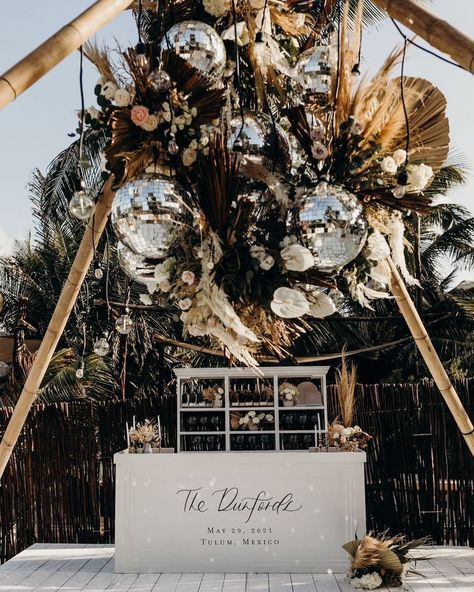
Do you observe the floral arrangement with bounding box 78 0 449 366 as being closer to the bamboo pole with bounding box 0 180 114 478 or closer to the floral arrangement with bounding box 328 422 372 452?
→ the bamboo pole with bounding box 0 180 114 478

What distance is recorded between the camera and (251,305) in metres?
2.36

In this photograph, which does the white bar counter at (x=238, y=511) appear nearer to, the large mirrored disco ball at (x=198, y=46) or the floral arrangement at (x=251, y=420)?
the floral arrangement at (x=251, y=420)

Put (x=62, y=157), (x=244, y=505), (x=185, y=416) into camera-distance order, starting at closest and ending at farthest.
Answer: (x=244, y=505)
(x=185, y=416)
(x=62, y=157)

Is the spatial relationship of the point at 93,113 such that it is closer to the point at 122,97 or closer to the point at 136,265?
the point at 122,97

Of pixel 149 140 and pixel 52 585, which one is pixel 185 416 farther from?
pixel 149 140

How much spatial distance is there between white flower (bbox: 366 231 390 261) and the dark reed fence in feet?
14.9

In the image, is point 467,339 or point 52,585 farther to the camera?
point 467,339

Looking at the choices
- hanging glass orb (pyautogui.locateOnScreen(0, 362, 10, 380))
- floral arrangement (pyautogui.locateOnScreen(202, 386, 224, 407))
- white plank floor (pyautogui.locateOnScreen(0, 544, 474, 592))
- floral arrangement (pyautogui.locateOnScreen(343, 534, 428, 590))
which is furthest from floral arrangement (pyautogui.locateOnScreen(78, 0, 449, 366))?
hanging glass orb (pyautogui.locateOnScreen(0, 362, 10, 380))

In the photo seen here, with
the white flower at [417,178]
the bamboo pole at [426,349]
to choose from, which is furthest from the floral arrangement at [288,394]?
the white flower at [417,178]

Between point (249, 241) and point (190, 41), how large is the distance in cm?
66

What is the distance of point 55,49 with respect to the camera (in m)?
2.04

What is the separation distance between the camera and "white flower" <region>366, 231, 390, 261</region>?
2537 mm

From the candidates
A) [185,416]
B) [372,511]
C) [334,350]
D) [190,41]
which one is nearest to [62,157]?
[334,350]

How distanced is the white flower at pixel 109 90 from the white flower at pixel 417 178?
997 millimetres
